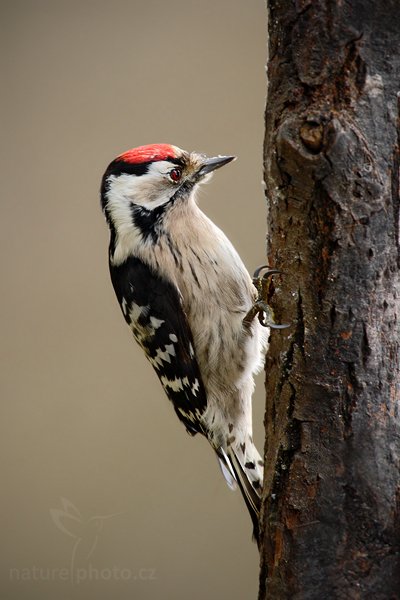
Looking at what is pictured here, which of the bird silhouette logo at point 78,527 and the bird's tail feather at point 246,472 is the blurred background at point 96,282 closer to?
the bird silhouette logo at point 78,527

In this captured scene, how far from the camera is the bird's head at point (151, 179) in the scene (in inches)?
91.4

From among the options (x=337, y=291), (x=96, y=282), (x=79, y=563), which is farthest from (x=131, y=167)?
(x=79, y=563)

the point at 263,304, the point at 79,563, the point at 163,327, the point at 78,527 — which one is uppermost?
the point at 263,304

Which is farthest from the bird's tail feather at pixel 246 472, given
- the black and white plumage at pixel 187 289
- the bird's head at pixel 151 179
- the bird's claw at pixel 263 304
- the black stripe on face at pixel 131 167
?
the black stripe on face at pixel 131 167

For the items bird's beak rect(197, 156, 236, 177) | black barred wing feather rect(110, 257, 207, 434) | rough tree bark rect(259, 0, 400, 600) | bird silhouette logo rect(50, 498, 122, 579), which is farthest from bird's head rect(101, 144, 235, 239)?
bird silhouette logo rect(50, 498, 122, 579)

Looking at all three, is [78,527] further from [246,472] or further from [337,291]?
[337,291]

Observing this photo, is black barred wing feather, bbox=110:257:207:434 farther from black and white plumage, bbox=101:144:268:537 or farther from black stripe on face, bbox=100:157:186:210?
black stripe on face, bbox=100:157:186:210

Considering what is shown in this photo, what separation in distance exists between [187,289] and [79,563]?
5.93 ft

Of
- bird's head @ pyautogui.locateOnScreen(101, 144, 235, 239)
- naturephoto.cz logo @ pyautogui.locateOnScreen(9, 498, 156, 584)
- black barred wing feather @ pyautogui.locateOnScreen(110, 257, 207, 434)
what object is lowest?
naturephoto.cz logo @ pyautogui.locateOnScreen(9, 498, 156, 584)

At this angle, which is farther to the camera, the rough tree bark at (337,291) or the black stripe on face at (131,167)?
the black stripe on face at (131,167)

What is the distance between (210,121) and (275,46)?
1.98m

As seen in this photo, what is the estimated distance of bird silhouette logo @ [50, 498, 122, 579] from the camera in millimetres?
3434

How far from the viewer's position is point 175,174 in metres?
2.35

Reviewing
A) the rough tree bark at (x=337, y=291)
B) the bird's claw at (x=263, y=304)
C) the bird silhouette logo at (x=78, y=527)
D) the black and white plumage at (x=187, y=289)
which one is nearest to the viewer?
the rough tree bark at (x=337, y=291)
